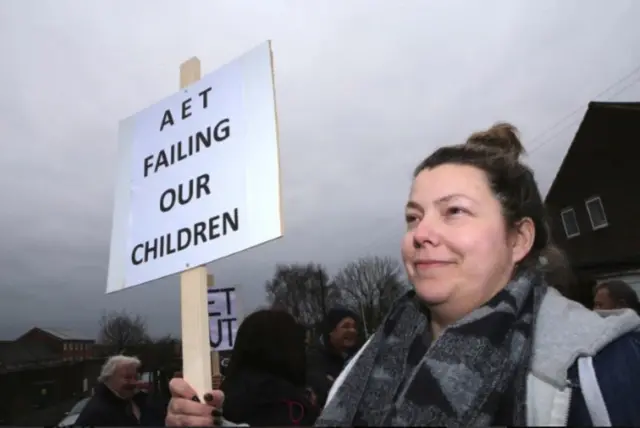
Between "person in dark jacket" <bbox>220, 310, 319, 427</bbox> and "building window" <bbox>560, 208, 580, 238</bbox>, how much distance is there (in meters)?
22.6

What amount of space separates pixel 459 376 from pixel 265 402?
1367 millimetres

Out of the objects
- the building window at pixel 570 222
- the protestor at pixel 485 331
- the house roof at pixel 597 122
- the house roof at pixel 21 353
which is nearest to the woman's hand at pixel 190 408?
the protestor at pixel 485 331

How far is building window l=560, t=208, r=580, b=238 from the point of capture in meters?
21.9

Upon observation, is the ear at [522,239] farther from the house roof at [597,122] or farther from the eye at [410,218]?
the house roof at [597,122]

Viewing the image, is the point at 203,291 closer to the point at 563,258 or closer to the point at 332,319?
the point at 563,258

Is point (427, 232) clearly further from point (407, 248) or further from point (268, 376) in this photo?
point (268, 376)

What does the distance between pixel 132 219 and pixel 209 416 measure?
0.84 metres

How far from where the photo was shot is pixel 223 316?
5105mm

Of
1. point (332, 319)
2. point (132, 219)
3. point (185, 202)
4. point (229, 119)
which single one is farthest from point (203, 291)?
point (332, 319)

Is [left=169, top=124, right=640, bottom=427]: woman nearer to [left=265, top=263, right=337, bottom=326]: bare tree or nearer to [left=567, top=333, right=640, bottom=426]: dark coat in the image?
[left=567, top=333, right=640, bottom=426]: dark coat

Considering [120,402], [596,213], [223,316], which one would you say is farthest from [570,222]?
[120,402]

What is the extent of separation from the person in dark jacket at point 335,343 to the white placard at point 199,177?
2.74 m

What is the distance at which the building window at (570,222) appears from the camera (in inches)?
861

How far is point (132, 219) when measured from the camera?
1823 millimetres
